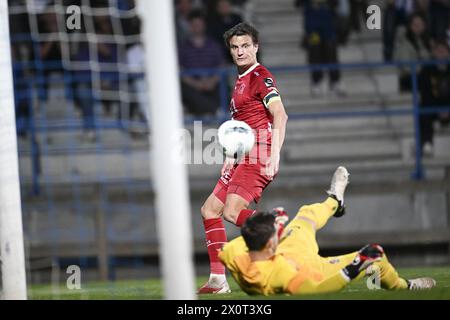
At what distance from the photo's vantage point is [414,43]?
1630cm

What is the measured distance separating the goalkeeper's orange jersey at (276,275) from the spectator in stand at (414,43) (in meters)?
8.89

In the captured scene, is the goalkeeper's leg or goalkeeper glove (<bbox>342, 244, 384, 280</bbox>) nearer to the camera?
goalkeeper glove (<bbox>342, 244, 384, 280</bbox>)

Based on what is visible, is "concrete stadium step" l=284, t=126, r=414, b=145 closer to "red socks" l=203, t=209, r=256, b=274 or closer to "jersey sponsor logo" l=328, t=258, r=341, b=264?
"red socks" l=203, t=209, r=256, b=274

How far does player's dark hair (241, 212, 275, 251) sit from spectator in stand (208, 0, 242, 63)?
923cm

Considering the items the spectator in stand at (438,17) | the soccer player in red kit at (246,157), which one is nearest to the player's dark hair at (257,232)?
the soccer player in red kit at (246,157)

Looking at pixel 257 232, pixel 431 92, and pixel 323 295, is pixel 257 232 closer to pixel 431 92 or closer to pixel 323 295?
pixel 323 295

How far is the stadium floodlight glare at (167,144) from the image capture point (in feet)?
20.6

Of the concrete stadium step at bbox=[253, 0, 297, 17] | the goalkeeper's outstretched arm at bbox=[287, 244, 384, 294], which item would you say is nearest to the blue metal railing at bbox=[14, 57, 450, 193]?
the concrete stadium step at bbox=[253, 0, 297, 17]

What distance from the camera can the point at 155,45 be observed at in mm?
6309

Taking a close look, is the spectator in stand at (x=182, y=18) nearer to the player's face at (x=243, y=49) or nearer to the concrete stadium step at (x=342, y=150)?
the concrete stadium step at (x=342, y=150)

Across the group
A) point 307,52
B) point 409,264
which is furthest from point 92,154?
point 409,264

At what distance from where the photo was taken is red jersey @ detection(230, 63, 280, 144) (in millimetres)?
9117

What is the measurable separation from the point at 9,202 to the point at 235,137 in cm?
174
